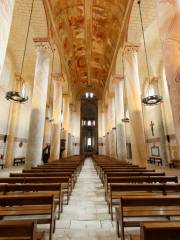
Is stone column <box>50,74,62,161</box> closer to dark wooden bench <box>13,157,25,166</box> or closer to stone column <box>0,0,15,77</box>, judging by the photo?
dark wooden bench <box>13,157,25,166</box>

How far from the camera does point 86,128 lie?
91.7 ft

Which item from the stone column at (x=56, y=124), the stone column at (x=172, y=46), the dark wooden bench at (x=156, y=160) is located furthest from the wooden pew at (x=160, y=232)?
the dark wooden bench at (x=156, y=160)

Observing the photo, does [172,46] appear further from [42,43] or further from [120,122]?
[120,122]

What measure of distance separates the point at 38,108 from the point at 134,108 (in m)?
4.72

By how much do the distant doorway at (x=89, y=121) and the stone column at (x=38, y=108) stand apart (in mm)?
18839

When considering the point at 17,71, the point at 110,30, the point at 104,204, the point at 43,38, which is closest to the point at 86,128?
the point at 17,71

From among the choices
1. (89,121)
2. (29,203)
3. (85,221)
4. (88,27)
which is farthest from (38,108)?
(89,121)

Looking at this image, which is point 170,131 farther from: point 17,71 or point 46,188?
point 17,71

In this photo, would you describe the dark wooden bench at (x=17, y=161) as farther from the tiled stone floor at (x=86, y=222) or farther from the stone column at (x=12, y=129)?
the tiled stone floor at (x=86, y=222)

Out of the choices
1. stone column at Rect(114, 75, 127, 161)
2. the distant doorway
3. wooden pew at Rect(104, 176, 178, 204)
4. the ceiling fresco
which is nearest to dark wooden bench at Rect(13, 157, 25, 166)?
stone column at Rect(114, 75, 127, 161)

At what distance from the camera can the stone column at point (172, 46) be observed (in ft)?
8.32

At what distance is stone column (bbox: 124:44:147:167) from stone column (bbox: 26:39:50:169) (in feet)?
14.3

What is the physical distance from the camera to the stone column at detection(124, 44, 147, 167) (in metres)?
6.98

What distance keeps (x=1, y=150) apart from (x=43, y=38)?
29.1ft
